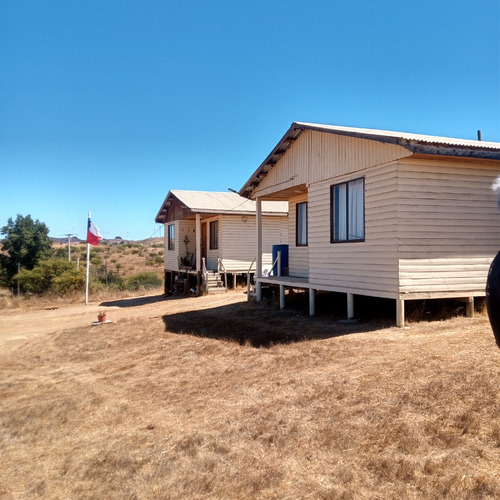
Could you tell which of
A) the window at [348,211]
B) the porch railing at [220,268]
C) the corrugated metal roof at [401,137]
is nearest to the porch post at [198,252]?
the porch railing at [220,268]

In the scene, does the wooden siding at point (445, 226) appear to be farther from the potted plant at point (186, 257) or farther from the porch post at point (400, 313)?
the potted plant at point (186, 257)

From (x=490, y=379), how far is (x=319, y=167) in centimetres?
760

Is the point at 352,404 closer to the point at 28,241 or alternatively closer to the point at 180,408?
the point at 180,408

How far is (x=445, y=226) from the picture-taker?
31.2ft

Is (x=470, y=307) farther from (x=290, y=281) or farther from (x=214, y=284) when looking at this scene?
(x=214, y=284)

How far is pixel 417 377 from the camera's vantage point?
606cm

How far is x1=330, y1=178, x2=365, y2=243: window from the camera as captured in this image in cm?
1068

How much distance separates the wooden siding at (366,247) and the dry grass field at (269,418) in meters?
0.97

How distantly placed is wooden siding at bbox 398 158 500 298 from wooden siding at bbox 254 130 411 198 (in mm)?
798

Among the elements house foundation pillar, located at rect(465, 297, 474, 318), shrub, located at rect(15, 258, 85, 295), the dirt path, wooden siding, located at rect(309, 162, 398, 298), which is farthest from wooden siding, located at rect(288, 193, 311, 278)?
shrub, located at rect(15, 258, 85, 295)

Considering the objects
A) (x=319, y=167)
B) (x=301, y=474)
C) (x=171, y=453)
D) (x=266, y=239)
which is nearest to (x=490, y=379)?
(x=301, y=474)

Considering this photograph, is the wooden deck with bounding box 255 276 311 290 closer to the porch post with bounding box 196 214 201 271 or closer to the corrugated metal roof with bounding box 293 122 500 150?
the corrugated metal roof with bounding box 293 122 500 150

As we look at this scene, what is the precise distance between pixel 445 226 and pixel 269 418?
18.8 ft

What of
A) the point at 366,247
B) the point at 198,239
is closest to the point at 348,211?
the point at 366,247
